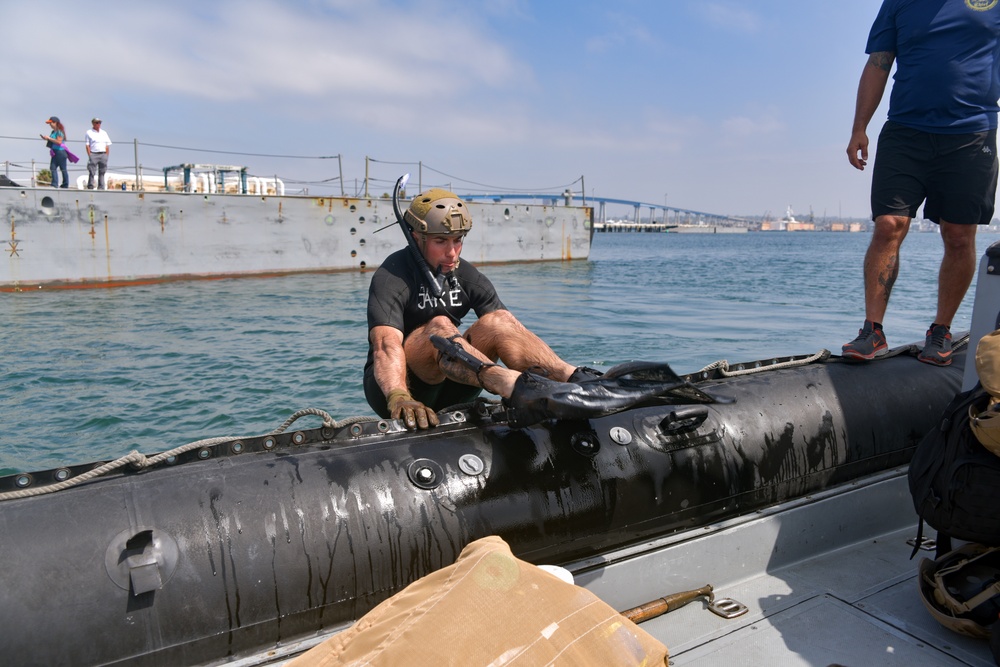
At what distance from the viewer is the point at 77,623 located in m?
1.83

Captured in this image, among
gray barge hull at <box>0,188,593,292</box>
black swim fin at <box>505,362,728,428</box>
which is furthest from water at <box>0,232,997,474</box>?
black swim fin at <box>505,362,728,428</box>

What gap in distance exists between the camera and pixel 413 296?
3553 millimetres

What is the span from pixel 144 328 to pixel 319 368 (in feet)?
15.7

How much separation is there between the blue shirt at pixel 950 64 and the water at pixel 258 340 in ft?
17.4

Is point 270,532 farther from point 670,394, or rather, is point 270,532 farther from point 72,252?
point 72,252

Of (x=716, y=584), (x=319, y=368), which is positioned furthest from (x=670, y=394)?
(x=319, y=368)

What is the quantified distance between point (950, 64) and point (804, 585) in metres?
2.59

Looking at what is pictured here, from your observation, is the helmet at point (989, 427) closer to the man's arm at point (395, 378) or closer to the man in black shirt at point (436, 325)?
the man in black shirt at point (436, 325)

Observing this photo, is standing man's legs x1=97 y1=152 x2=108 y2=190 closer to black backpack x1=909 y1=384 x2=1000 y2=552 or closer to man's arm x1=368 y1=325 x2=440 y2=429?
man's arm x1=368 y1=325 x2=440 y2=429

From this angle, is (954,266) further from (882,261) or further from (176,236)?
(176,236)

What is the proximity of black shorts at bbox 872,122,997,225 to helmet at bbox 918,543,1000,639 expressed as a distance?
6.49 ft

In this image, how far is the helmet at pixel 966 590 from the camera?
217 centimetres

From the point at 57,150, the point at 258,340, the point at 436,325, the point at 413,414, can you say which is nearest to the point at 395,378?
the point at 413,414

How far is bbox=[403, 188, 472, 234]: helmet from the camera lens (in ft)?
11.1
